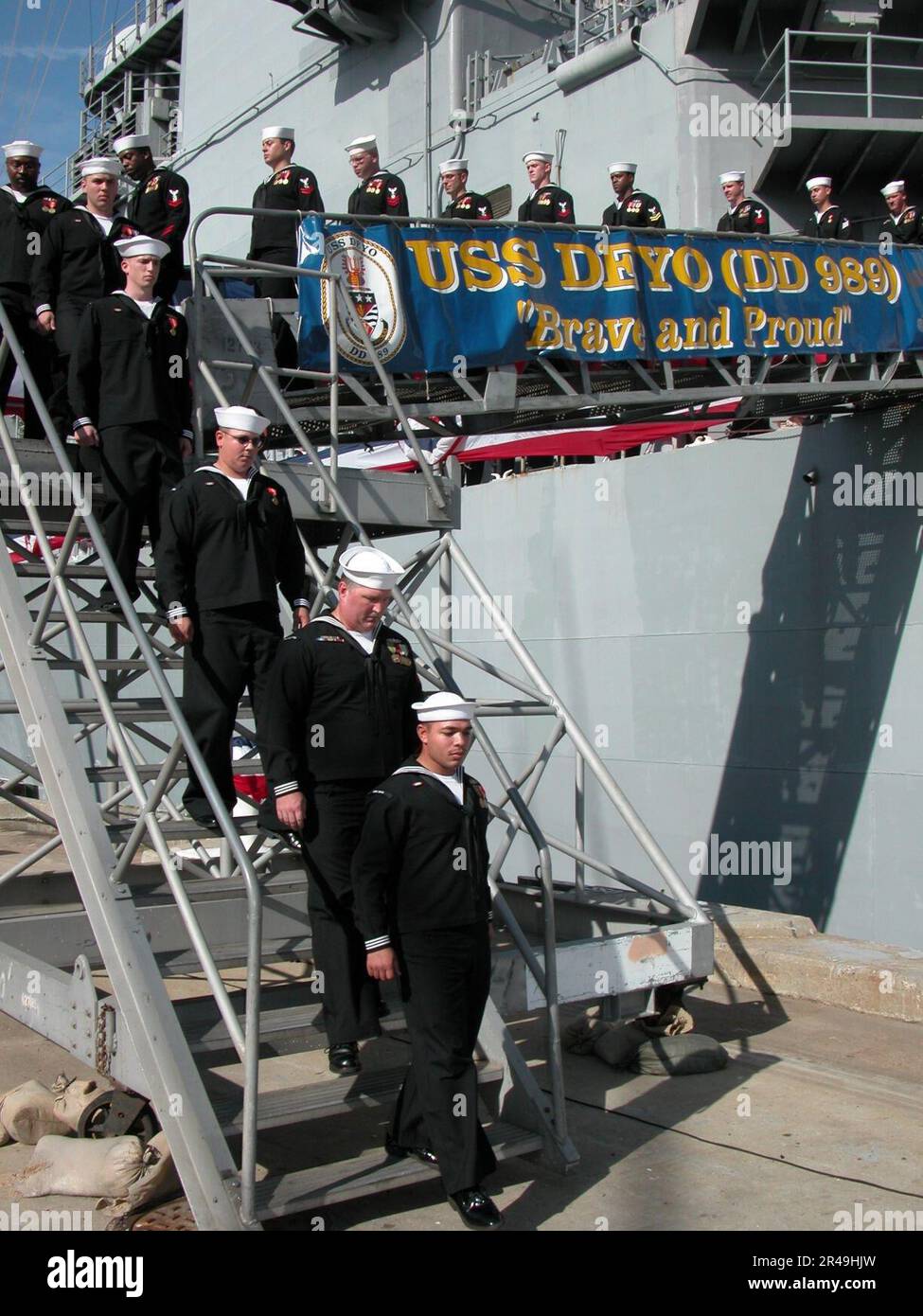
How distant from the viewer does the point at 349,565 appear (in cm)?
461

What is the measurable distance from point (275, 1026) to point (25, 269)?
441 cm

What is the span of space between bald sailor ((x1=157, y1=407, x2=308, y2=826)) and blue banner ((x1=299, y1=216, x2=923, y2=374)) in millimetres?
2310

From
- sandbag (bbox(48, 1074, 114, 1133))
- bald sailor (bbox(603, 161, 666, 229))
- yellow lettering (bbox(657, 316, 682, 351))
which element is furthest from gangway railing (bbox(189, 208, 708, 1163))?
bald sailor (bbox(603, 161, 666, 229))

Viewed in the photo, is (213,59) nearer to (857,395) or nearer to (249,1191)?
(857,395)

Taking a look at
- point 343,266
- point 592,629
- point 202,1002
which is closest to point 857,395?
point 592,629

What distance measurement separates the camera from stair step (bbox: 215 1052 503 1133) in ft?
13.7

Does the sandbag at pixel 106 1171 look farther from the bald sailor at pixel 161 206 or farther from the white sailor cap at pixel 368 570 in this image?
the bald sailor at pixel 161 206

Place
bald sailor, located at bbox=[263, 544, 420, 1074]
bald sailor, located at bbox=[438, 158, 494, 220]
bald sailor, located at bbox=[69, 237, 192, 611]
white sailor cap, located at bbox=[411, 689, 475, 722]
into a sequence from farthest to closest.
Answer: bald sailor, located at bbox=[438, 158, 494, 220]
bald sailor, located at bbox=[69, 237, 192, 611]
bald sailor, located at bbox=[263, 544, 420, 1074]
white sailor cap, located at bbox=[411, 689, 475, 722]

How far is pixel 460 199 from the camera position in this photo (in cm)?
992

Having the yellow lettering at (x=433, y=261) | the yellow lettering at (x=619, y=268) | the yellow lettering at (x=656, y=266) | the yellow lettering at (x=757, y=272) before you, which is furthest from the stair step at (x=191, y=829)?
the yellow lettering at (x=757, y=272)

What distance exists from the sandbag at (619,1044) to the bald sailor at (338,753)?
207 cm

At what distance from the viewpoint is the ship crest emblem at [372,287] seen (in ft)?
24.6

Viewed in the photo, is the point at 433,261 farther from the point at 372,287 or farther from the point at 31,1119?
the point at 31,1119

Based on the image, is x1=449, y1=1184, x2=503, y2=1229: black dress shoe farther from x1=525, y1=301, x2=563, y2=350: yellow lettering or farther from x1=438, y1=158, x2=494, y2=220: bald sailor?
x1=438, y1=158, x2=494, y2=220: bald sailor
